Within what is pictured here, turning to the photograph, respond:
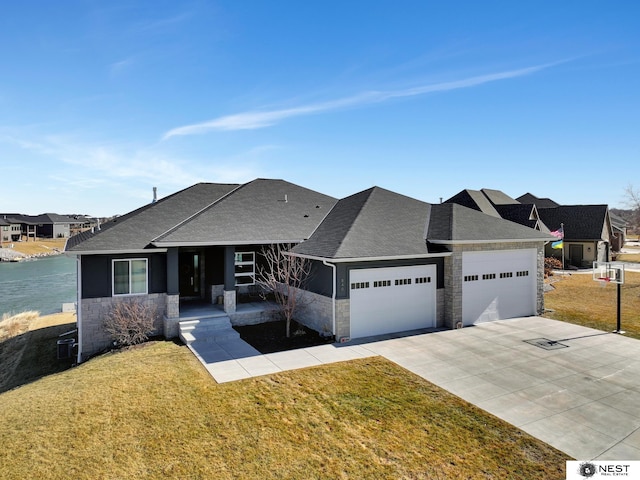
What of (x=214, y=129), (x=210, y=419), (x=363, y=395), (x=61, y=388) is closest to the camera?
(x=210, y=419)

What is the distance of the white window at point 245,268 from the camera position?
1672cm

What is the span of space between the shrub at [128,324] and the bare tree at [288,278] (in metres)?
4.32

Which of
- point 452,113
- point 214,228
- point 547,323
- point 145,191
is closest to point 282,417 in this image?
point 214,228

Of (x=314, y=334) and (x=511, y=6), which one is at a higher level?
(x=511, y=6)

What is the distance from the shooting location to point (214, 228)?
48.2 ft

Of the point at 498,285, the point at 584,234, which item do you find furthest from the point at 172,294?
the point at 584,234

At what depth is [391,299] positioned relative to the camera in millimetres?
13656

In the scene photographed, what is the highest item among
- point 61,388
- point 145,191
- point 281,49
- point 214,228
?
point 281,49

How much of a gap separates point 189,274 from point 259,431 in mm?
11379

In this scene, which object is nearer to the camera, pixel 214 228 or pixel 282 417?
pixel 282 417

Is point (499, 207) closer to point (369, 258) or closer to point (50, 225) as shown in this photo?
point (369, 258)

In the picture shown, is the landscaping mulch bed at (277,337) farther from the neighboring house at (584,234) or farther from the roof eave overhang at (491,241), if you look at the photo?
the neighboring house at (584,234)

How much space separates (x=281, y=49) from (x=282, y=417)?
14019 millimetres

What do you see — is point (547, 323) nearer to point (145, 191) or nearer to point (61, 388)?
point (61, 388)
